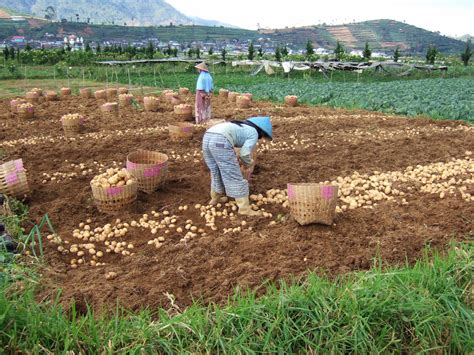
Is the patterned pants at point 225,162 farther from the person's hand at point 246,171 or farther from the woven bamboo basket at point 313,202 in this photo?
the woven bamboo basket at point 313,202

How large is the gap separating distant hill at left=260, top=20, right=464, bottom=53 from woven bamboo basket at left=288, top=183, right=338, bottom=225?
11582cm

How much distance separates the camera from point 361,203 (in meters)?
5.11

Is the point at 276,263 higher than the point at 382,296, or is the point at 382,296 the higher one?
the point at 382,296

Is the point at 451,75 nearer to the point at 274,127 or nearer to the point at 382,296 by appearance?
the point at 274,127

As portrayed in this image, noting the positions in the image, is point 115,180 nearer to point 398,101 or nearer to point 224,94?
point 398,101

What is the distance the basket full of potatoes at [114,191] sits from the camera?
4.93 meters

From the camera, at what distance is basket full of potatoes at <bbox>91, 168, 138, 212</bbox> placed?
16.2ft

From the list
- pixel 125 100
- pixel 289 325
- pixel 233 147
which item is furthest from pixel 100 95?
pixel 289 325

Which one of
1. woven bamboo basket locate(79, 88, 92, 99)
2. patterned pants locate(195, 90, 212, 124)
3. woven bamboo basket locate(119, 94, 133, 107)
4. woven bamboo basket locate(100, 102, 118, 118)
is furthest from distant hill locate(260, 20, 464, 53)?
patterned pants locate(195, 90, 212, 124)

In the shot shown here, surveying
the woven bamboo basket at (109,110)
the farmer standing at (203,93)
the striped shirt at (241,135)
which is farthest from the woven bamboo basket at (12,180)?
the woven bamboo basket at (109,110)

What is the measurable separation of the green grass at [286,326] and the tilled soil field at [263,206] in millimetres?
556

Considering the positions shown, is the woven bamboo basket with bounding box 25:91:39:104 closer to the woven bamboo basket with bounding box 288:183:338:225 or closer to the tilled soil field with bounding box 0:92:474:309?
the tilled soil field with bounding box 0:92:474:309

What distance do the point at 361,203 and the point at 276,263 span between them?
1867 mm

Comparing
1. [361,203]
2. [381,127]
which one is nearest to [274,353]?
[361,203]
